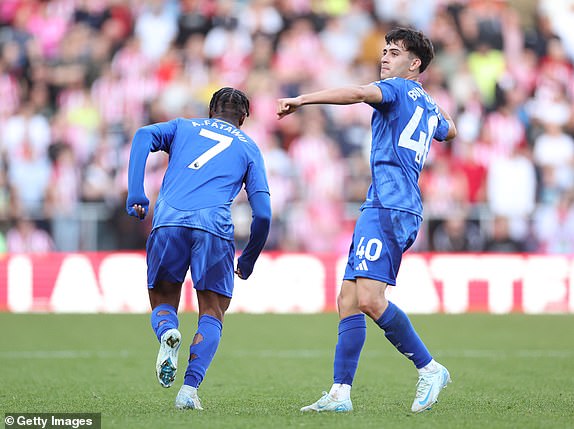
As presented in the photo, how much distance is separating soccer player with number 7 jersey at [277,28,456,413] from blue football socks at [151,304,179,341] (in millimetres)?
974

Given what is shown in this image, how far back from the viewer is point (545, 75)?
19938 mm

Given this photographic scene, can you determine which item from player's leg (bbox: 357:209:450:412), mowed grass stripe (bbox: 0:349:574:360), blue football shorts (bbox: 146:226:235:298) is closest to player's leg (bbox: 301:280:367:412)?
player's leg (bbox: 357:209:450:412)

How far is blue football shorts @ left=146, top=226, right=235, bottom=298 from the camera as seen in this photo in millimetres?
6797

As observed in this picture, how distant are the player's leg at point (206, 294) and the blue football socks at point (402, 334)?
99 centimetres

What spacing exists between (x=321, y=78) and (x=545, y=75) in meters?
4.01

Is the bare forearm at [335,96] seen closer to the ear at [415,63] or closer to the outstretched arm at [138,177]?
the ear at [415,63]

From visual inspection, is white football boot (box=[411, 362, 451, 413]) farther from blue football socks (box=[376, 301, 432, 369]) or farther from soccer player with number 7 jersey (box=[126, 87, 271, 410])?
soccer player with number 7 jersey (box=[126, 87, 271, 410])

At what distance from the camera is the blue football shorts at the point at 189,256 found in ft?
22.3

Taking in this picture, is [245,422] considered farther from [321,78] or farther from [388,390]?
[321,78]

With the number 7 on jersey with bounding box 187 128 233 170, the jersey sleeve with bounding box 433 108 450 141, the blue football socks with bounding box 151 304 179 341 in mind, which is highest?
the jersey sleeve with bounding box 433 108 450 141

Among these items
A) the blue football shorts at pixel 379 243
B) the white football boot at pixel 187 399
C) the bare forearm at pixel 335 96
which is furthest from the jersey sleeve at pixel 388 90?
the white football boot at pixel 187 399

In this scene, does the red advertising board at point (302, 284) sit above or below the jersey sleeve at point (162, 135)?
below

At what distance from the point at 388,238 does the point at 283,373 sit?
10.2 feet

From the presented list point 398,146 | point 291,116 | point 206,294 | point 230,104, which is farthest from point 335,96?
point 291,116
